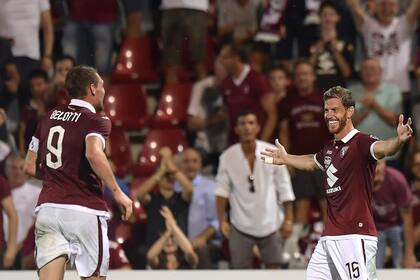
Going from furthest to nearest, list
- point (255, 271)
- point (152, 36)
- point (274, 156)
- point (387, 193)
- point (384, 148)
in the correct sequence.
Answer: point (152, 36) < point (387, 193) < point (255, 271) < point (274, 156) < point (384, 148)

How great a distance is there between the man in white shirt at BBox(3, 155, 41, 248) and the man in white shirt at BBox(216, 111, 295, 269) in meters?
1.85

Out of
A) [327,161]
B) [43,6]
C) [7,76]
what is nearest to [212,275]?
[327,161]

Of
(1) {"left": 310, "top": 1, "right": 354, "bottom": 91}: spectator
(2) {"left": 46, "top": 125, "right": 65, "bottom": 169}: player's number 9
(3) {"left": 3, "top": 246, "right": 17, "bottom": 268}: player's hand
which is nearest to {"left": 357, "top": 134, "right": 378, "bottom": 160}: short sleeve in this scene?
(2) {"left": 46, "top": 125, "right": 65, "bottom": 169}: player's number 9

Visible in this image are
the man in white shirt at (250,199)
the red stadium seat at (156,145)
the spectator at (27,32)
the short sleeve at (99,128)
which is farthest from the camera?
the spectator at (27,32)

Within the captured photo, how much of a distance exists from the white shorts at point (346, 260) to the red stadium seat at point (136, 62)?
5.48 metres

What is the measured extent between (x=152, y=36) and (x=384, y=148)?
240 inches

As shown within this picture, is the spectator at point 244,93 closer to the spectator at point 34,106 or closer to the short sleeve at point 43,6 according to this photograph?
the spectator at point 34,106

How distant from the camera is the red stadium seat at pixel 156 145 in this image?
11.3 meters

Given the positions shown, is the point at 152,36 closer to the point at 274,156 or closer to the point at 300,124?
the point at 300,124

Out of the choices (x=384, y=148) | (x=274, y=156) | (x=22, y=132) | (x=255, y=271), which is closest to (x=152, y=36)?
(x=22, y=132)

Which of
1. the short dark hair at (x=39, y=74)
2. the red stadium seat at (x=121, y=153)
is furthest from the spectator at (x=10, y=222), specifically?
the short dark hair at (x=39, y=74)

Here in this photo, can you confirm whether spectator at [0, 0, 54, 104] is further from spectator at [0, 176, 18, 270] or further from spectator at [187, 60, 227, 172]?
spectator at [0, 176, 18, 270]

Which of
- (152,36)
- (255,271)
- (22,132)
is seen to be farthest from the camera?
(152,36)

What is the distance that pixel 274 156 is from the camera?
24.6 feet
